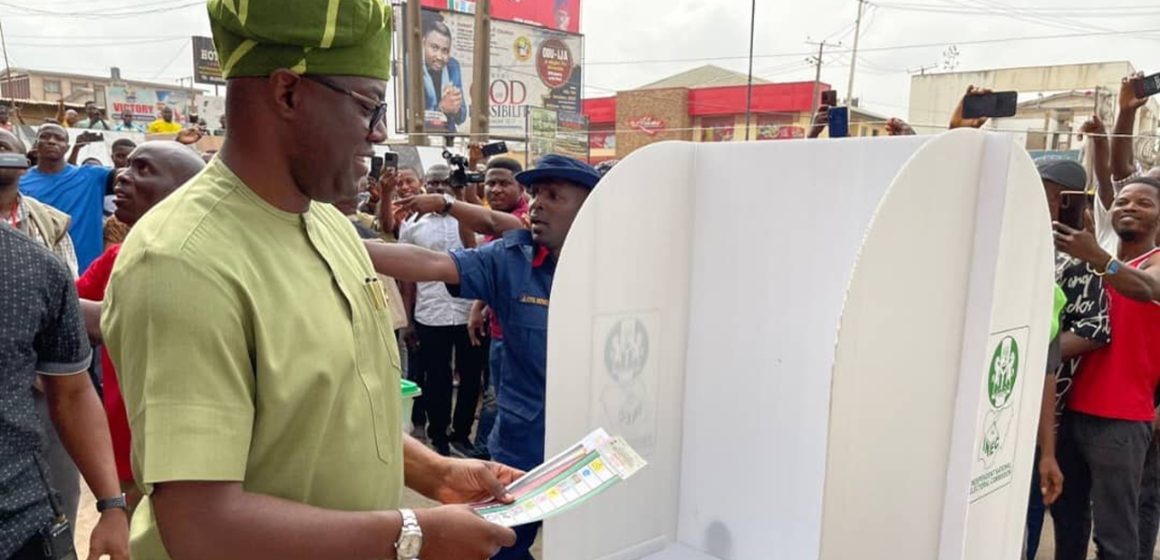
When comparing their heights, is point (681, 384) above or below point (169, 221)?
below

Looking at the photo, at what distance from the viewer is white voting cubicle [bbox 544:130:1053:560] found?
158cm

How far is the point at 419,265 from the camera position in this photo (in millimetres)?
2451

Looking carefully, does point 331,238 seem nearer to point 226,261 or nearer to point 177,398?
point 226,261

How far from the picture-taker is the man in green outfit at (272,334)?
32.5 inches

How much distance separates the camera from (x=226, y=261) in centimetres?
87

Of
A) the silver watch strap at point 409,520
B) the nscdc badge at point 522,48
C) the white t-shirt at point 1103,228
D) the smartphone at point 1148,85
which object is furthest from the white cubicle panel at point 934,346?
the nscdc badge at point 522,48

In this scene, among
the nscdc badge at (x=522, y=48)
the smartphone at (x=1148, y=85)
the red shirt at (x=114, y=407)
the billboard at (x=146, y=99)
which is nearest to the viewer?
the red shirt at (x=114, y=407)

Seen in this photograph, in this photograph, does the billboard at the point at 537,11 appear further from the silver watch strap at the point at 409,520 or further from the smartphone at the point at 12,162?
the silver watch strap at the point at 409,520

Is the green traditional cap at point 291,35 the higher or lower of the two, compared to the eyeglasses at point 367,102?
higher

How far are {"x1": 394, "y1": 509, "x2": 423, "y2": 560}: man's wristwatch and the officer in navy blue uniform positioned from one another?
4.60ft

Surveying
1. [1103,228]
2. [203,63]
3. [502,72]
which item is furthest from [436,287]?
[203,63]

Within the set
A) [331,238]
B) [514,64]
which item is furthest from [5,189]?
[514,64]

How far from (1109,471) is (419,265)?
251cm

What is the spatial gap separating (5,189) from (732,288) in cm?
244
